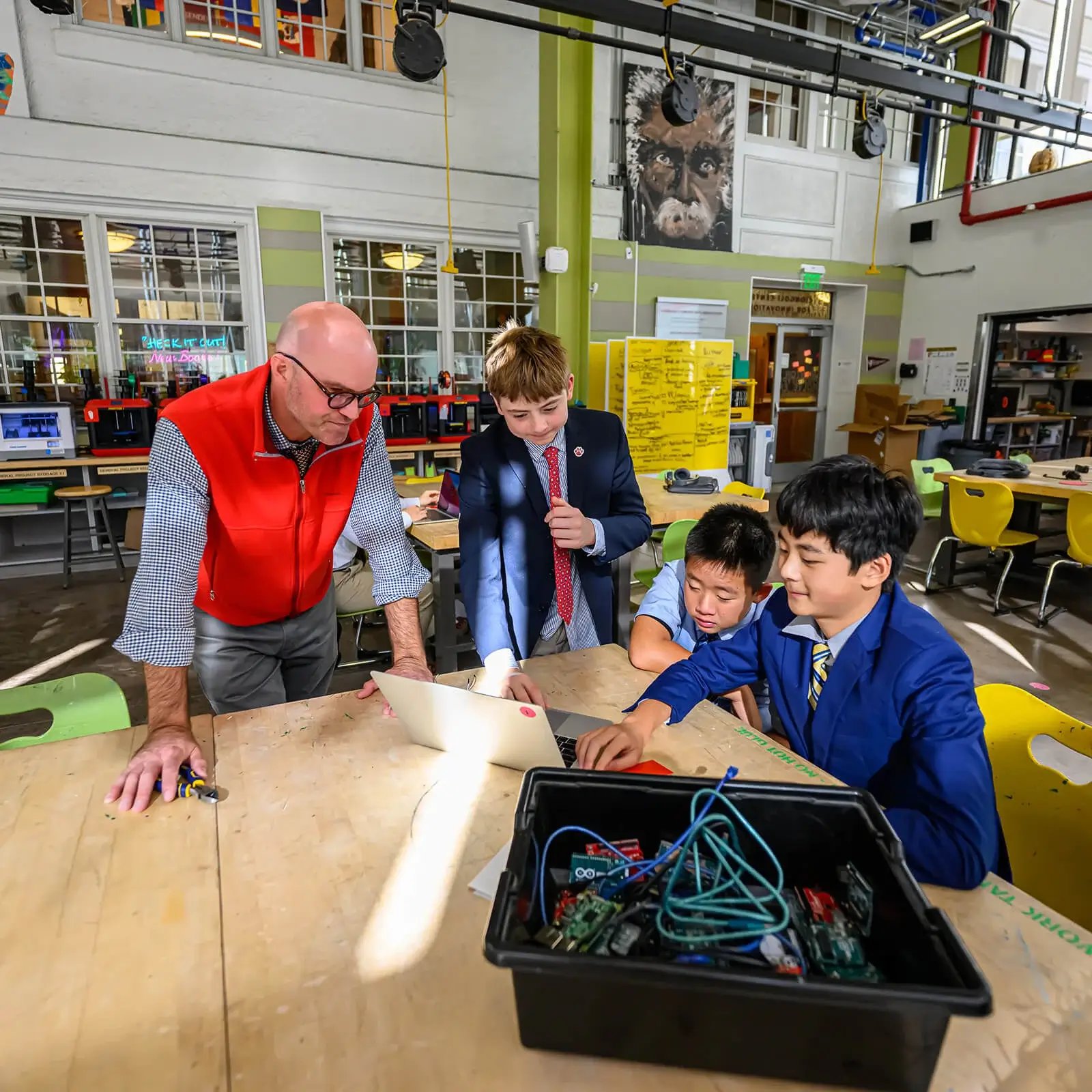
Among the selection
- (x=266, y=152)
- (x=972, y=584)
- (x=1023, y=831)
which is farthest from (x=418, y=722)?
(x=266, y=152)

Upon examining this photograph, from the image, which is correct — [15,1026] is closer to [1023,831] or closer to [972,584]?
[1023,831]

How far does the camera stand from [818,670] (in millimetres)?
1288

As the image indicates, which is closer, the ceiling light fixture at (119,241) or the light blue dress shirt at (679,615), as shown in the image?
the light blue dress shirt at (679,615)

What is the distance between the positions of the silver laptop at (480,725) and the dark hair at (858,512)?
53cm

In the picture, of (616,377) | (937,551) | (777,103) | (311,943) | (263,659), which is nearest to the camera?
(311,943)

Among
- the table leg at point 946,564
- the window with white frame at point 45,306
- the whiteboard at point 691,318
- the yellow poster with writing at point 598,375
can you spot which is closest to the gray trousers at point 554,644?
the table leg at point 946,564

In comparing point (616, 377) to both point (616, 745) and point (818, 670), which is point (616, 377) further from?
point (616, 745)

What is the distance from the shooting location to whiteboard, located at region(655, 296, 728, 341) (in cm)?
780

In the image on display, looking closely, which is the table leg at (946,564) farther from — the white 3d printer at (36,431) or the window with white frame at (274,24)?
the white 3d printer at (36,431)

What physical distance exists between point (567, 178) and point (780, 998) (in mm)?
5937

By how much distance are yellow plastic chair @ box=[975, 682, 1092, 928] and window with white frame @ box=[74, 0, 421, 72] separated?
6290mm

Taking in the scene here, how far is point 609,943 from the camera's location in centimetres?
67

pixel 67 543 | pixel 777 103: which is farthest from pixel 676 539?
pixel 777 103

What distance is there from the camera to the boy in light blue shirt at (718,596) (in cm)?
173
